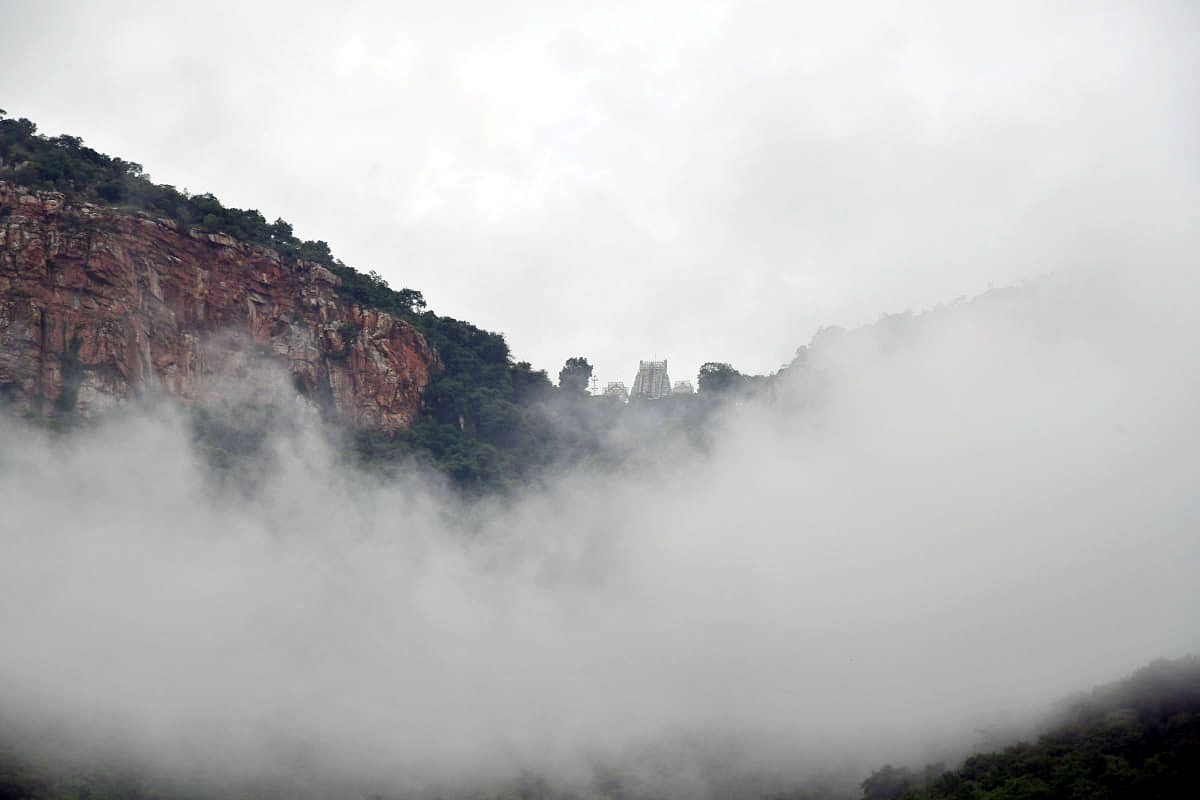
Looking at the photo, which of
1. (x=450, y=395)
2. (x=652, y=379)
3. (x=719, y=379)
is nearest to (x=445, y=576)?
(x=450, y=395)

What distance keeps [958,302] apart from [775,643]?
4590 centimetres

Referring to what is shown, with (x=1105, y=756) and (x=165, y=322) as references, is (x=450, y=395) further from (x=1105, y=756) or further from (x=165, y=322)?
(x=1105, y=756)

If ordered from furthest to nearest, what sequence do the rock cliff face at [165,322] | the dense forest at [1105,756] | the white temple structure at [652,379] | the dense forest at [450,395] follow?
the white temple structure at [652,379]
the dense forest at [450,395]
the rock cliff face at [165,322]
the dense forest at [1105,756]

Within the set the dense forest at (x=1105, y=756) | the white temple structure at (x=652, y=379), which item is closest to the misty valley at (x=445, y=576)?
the dense forest at (x=1105, y=756)

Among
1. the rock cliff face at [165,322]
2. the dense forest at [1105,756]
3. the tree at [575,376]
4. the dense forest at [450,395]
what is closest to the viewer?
the dense forest at [1105,756]

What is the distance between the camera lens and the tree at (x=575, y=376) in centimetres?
13225

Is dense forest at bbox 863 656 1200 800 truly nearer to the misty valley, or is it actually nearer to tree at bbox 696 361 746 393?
the misty valley

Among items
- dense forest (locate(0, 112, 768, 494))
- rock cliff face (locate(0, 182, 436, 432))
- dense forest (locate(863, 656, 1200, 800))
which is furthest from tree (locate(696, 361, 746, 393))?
dense forest (locate(863, 656, 1200, 800))

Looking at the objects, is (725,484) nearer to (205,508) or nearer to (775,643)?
(775,643)

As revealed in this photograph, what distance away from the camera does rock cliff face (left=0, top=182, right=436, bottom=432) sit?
77.6 m

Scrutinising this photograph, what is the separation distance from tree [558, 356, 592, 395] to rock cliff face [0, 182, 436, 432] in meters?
27.7

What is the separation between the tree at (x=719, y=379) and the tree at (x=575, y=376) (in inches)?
606

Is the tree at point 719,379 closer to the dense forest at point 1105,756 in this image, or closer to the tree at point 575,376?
the tree at point 575,376

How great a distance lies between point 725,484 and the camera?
366 feet
